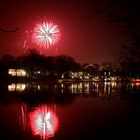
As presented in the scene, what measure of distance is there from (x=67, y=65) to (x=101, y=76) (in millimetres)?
34348

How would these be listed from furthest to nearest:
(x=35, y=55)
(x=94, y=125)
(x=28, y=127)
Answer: (x=35, y=55) < (x=94, y=125) < (x=28, y=127)

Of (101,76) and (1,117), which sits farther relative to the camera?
(101,76)

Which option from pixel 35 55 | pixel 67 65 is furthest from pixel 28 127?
pixel 67 65

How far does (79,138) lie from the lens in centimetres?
1392

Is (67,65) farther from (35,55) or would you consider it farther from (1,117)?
(1,117)

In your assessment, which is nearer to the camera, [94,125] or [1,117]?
[94,125]

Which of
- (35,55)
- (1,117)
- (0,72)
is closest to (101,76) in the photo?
(35,55)

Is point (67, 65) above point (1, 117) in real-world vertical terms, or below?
above

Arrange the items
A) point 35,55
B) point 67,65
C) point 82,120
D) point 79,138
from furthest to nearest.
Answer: point 67,65 < point 35,55 < point 82,120 < point 79,138

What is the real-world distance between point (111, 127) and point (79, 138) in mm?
3410

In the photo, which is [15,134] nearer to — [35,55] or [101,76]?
[35,55]

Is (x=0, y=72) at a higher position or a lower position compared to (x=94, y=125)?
higher

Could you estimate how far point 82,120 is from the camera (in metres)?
19.5

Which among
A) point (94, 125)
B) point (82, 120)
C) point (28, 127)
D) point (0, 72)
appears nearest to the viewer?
point (28, 127)
